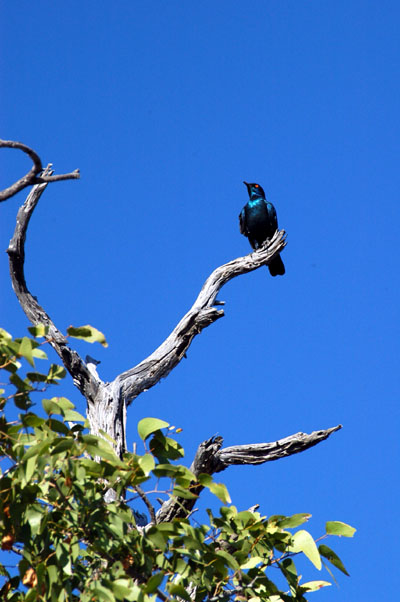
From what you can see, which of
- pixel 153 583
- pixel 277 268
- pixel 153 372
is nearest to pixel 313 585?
pixel 153 583

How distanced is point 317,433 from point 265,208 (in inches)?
209

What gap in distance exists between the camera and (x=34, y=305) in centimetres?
420

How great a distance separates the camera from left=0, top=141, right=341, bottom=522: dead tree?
12.1 ft

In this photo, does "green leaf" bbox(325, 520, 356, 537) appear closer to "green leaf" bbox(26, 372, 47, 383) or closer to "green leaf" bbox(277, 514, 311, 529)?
"green leaf" bbox(277, 514, 311, 529)

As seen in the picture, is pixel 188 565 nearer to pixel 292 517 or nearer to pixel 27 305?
pixel 292 517

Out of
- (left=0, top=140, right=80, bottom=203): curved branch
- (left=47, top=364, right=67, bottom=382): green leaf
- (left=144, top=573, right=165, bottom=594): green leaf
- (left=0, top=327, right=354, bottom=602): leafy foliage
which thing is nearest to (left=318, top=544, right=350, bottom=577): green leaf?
(left=0, top=327, right=354, bottom=602): leafy foliage

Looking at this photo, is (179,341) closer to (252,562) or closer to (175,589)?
(252,562)

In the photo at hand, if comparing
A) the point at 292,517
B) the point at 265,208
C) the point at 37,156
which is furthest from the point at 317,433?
the point at 265,208

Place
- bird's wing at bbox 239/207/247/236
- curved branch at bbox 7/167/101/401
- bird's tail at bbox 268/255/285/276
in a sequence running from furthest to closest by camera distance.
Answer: bird's wing at bbox 239/207/247/236, bird's tail at bbox 268/255/285/276, curved branch at bbox 7/167/101/401

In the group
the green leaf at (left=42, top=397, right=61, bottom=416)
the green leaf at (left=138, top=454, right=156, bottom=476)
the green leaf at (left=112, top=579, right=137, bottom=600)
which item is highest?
the green leaf at (left=42, top=397, right=61, bottom=416)

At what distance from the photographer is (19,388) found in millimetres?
2229

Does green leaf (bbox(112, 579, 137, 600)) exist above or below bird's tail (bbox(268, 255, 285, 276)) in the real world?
below

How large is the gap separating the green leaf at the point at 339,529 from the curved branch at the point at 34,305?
6.38 feet

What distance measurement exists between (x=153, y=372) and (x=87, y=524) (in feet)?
6.97
